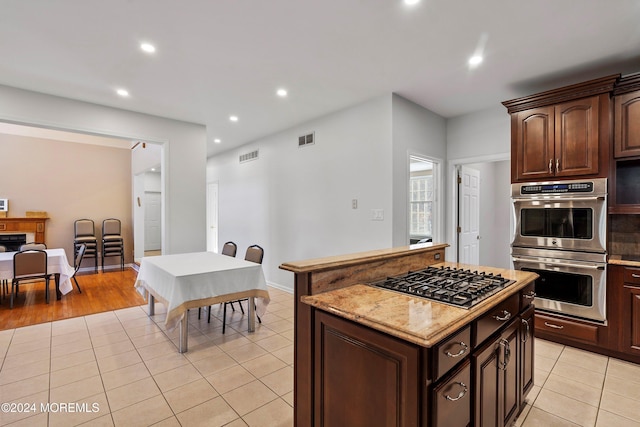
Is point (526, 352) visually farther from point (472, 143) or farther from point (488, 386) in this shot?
point (472, 143)

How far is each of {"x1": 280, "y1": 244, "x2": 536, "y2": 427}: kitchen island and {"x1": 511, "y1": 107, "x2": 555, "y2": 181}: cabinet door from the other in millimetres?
1790

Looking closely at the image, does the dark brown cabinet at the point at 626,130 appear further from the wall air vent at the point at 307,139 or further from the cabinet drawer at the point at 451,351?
the wall air vent at the point at 307,139

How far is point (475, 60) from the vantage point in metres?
2.91

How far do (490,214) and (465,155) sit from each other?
1.87 metres

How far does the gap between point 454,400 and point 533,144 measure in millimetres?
2956

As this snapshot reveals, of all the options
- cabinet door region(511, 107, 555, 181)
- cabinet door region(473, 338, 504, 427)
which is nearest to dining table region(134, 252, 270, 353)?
cabinet door region(473, 338, 504, 427)

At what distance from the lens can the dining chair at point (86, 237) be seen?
651cm

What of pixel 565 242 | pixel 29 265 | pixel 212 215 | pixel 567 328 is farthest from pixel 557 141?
pixel 212 215

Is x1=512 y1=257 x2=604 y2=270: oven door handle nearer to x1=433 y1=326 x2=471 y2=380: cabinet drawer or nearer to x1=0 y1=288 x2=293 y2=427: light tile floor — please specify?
x1=433 y1=326 x2=471 y2=380: cabinet drawer

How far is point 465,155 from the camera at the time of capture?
14.3 ft

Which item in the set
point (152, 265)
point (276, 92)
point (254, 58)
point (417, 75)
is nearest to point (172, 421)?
point (152, 265)

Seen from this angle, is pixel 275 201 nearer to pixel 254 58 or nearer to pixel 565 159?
pixel 254 58

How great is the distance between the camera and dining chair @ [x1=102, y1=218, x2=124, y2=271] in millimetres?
6867

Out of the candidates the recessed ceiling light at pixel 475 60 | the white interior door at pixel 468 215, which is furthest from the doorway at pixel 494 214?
the recessed ceiling light at pixel 475 60
